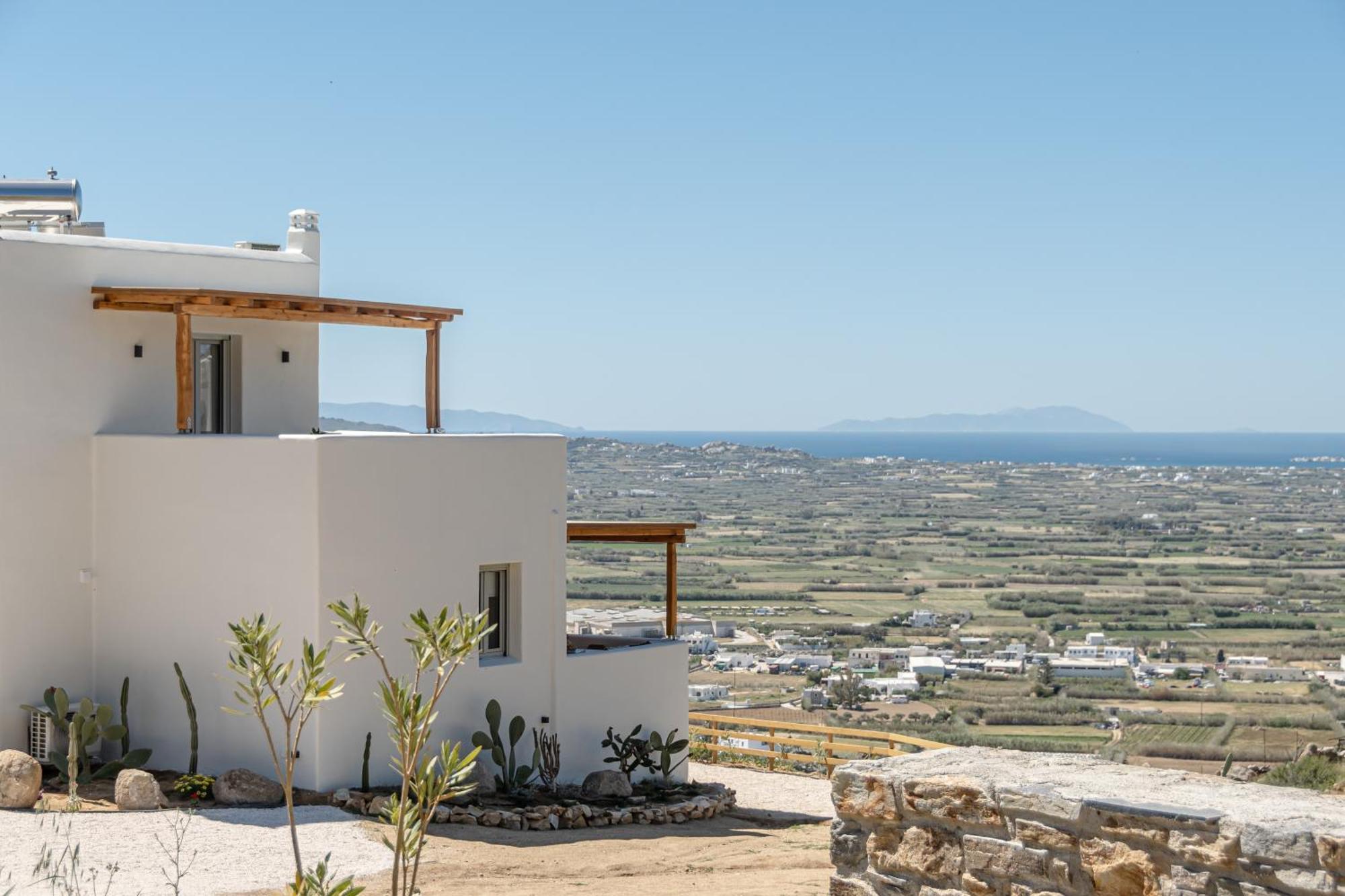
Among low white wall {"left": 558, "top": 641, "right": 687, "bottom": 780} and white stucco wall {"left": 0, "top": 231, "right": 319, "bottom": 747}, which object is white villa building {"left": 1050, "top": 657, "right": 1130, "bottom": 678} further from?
white stucco wall {"left": 0, "top": 231, "right": 319, "bottom": 747}

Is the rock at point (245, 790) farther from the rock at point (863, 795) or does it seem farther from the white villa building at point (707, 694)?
the white villa building at point (707, 694)

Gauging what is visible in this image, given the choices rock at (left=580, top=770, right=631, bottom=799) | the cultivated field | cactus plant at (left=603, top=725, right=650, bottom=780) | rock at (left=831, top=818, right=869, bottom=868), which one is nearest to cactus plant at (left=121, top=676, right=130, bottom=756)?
rock at (left=580, top=770, right=631, bottom=799)

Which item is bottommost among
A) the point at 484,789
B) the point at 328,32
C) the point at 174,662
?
the point at 484,789

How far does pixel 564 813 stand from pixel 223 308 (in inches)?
242

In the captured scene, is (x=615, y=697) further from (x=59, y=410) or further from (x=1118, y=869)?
(x=1118, y=869)

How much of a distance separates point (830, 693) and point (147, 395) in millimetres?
34694

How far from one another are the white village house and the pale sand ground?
7.06 feet

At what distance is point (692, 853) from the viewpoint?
12.0 metres

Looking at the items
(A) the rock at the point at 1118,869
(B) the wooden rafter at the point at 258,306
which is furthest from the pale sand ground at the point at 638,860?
(B) the wooden rafter at the point at 258,306

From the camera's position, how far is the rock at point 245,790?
42.7ft

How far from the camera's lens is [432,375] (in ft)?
55.3

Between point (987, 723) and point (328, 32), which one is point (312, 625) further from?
point (987, 723)

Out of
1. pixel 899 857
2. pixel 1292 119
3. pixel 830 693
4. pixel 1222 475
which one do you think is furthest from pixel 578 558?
pixel 1222 475

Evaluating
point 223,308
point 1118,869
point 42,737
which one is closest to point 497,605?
point 223,308
